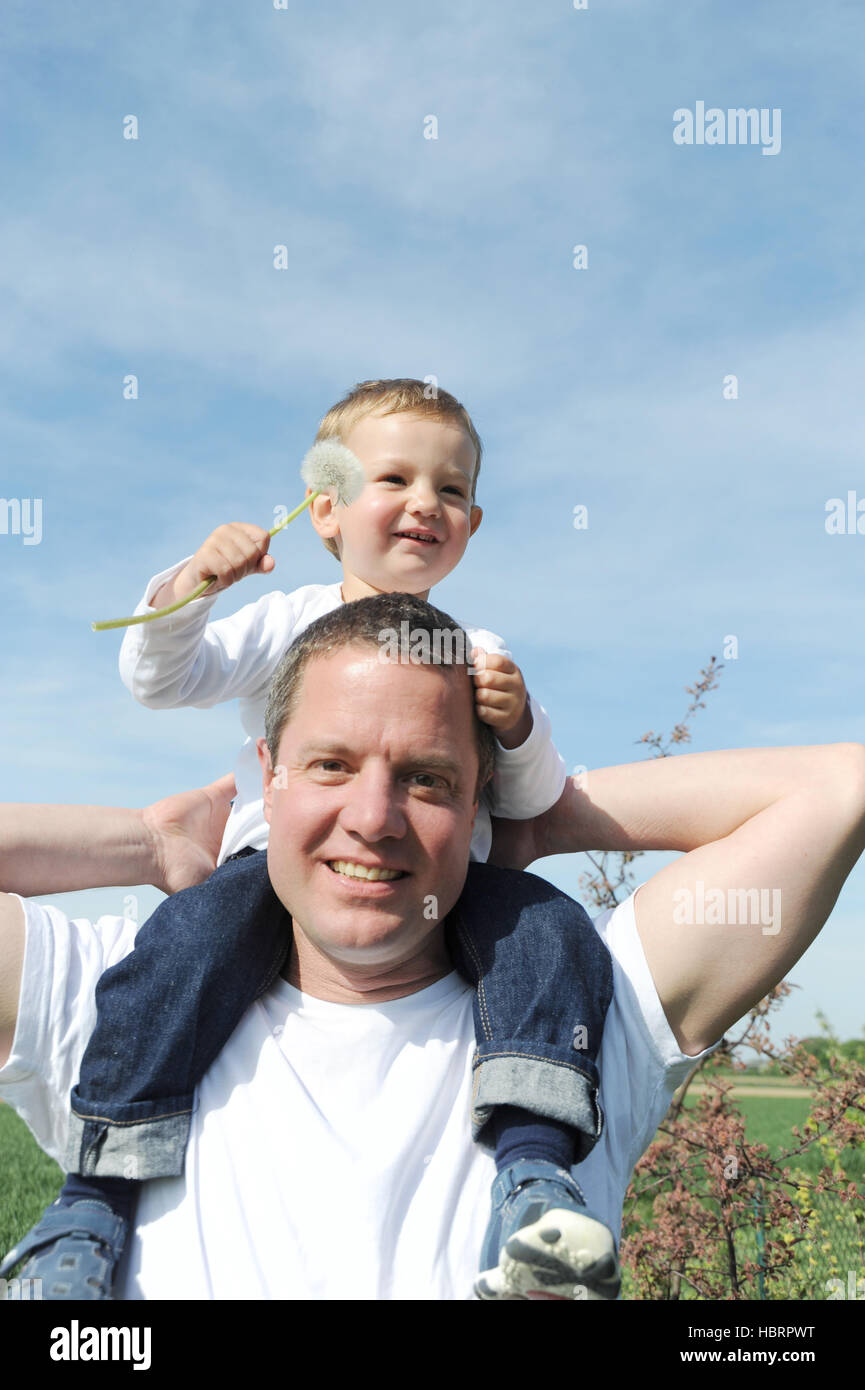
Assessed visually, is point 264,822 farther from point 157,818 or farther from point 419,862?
point 419,862

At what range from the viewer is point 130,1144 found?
202 cm

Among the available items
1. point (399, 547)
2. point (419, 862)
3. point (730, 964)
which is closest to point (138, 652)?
point (399, 547)

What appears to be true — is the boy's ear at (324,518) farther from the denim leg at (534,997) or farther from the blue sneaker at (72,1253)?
the blue sneaker at (72,1253)

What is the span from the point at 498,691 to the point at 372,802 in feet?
1.41

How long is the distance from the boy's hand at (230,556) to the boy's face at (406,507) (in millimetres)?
516

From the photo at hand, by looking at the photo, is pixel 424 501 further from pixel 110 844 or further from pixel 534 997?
pixel 534 997

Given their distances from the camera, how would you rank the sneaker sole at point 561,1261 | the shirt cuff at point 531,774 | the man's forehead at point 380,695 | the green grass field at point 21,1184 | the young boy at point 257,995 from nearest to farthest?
1. the sneaker sole at point 561,1261
2. the young boy at point 257,995
3. the man's forehead at point 380,695
4. the shirt cuff at point 531,774
5. the green grass field at point 21,1184

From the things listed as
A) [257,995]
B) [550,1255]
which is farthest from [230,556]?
[550,1255]

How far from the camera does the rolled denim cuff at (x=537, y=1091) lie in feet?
6.62

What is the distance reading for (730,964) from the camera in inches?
87.0

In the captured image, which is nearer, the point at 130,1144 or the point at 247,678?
the point at 130,1144

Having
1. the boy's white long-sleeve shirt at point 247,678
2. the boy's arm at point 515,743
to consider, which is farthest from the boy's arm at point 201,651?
the boy's arm at point 515,743

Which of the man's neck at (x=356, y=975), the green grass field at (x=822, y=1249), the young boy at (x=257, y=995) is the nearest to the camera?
the young boy at (x=257, y=995)
